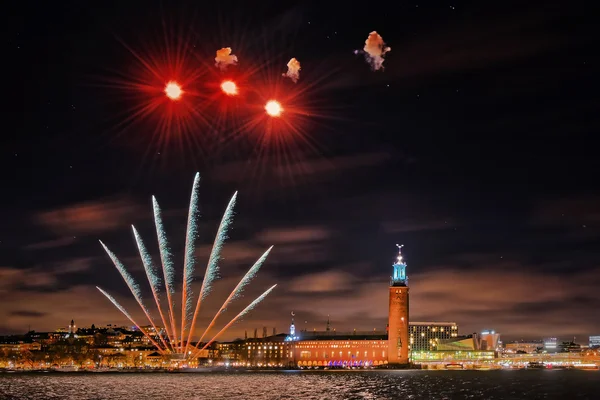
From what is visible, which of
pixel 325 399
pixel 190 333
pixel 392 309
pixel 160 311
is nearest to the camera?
pixel 325 399

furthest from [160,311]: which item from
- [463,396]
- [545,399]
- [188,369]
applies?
[188,369]

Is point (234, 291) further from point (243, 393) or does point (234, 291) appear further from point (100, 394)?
point (100, 394)

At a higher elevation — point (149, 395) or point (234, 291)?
point (234, 291)

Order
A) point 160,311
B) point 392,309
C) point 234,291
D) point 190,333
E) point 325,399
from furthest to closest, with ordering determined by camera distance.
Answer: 1. point 392,309
2. point 190,333
3. point 160,311
4. point 234,291
5. point 325,399

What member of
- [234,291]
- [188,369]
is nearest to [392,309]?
[188,369]

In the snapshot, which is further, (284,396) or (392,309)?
(392,309)

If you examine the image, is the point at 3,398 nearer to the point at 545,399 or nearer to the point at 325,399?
the point at 325,399
